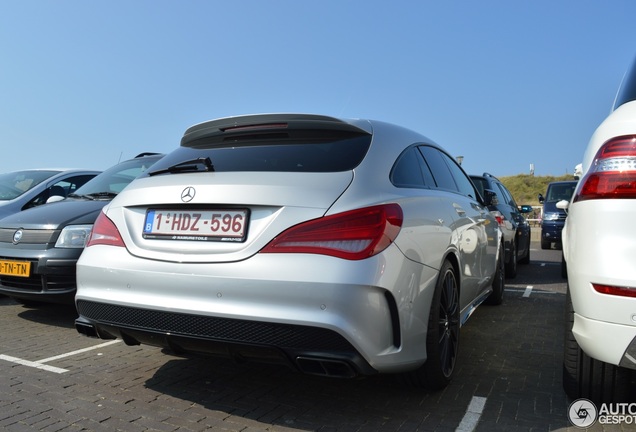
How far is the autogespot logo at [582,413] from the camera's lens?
2688mm

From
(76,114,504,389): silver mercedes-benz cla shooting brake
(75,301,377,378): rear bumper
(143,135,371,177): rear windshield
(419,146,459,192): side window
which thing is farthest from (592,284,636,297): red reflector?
(419,146,459,192): side window

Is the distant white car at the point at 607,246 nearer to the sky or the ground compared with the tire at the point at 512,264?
nearer to the sky

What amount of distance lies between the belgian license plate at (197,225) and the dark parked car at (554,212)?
36.7ft

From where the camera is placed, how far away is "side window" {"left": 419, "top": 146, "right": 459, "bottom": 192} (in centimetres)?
368

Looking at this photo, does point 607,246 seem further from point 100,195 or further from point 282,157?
point 100,195

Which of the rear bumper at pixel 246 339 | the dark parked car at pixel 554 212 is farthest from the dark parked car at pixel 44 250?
the dark parked car at pixel 554 212

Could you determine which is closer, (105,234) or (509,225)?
(105,234)

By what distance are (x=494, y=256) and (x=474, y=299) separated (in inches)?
41.9

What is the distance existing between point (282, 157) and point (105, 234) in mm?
1078

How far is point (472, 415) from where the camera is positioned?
9.25 ft

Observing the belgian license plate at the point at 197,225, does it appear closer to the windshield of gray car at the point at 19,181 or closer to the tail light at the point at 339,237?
the tail light at the point at 339,237

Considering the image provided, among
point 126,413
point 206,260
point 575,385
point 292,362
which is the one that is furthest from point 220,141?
point 575,385

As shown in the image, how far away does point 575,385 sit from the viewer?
9.19 feet

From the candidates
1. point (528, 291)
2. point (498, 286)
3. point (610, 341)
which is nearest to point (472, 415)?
point (610, 341)
